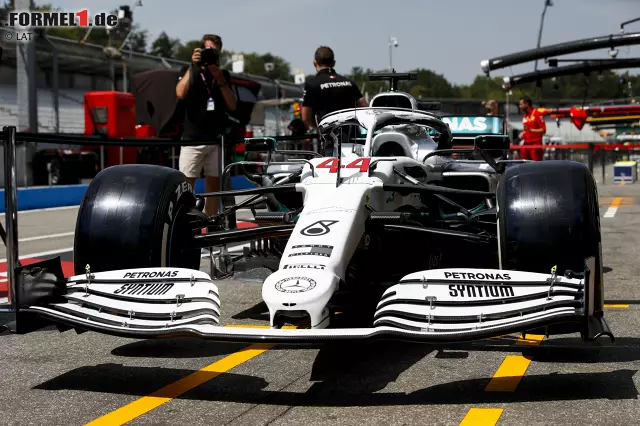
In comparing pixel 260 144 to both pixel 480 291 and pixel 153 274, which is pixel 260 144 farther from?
pixel 480 291

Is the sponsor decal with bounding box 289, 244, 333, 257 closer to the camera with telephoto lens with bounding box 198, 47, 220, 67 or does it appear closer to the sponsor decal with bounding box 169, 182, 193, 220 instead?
the sponsor decal with bounding box 169, 182, 193, 220

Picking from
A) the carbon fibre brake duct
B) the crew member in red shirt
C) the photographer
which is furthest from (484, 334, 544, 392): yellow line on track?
the crew member in red shirt

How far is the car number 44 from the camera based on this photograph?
19.2 feet

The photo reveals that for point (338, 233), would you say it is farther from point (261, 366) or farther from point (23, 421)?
point (23, 421)

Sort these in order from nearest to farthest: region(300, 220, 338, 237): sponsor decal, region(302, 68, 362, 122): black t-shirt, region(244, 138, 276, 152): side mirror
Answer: region(300, 220, 338, 237): sponsor decal < region(244, 138, 276, 152): side mirror < region(302, 68, 362, 122): black t-shirt

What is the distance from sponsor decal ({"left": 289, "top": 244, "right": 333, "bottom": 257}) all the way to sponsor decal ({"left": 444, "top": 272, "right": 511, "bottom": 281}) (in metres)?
0.65

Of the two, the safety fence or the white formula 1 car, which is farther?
the safety fence

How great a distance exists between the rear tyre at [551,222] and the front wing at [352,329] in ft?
0.41

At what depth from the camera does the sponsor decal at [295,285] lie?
14.7 feet

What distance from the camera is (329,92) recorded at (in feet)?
35.0

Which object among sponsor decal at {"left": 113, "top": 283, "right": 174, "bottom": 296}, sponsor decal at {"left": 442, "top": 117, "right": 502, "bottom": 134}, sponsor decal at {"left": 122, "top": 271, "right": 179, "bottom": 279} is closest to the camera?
sponsor decal at {"left": 113, "top": 283, "right": 174, "bottom": 296}

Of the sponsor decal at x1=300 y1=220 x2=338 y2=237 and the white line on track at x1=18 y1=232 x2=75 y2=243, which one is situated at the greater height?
the sponsor decal at x1=300 y1=220 x2=338 y2=237

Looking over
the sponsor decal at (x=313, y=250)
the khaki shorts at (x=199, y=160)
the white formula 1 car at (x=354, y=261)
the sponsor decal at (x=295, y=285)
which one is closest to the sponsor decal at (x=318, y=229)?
the white formula 1 car at (x=354, y=261)

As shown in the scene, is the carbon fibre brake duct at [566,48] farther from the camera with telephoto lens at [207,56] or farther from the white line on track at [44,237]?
the white line on track at [44,237]
